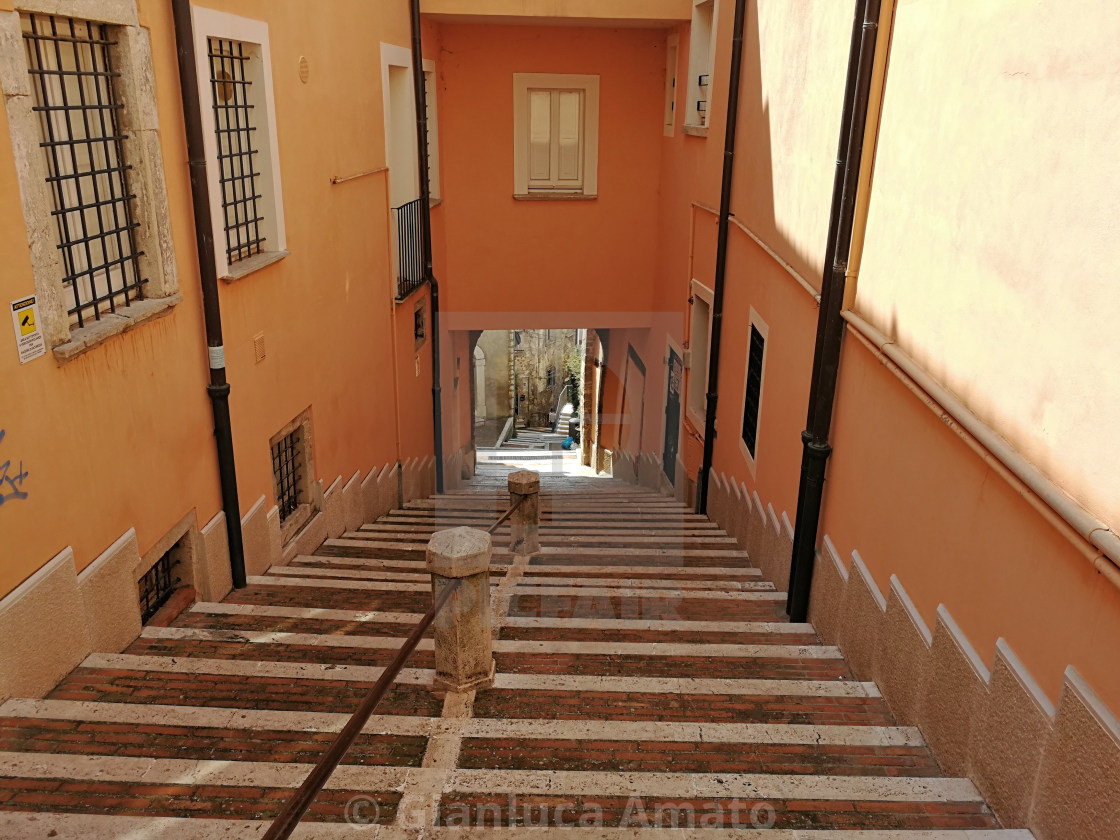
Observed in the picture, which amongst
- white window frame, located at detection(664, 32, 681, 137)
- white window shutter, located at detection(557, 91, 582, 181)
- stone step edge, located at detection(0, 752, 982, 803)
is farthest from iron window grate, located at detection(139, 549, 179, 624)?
white window shutter, located at detection(557, 91, 582, 181)

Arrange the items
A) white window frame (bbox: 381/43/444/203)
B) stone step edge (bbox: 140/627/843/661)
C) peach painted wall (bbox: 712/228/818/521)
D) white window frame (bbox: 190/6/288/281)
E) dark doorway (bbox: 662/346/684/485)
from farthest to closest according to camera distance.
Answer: dark doorway (bbox: 662/346/684/485), white window frame (bbox: 381/43/444/203), peach painted wall (bbox: 712/228/818/521), white window frame (bbox: 190/6/288/281), stone step edge (bbox: 140/627/843/661)

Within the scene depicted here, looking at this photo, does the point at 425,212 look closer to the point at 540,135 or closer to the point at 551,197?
the point at 551,197

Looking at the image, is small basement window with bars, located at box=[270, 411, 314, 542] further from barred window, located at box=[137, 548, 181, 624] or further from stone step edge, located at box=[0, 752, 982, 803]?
stone step edge, located at box=[0, 752, 982, 803]

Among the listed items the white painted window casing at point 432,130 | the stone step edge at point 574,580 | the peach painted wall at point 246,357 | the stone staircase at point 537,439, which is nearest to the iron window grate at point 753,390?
the stone step edge at point 574,580

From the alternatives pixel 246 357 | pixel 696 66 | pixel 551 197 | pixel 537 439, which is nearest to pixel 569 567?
pixel 246 357

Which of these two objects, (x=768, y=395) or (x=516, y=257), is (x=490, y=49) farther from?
(x=768, y=395)

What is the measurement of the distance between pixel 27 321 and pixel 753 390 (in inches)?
255

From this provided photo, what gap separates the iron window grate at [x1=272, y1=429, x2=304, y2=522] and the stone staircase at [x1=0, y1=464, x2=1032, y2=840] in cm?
150

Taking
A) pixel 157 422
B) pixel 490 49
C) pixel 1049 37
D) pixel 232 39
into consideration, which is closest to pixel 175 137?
pixel 232 39

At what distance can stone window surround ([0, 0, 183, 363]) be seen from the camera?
4.21 metres

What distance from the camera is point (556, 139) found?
46.6ft

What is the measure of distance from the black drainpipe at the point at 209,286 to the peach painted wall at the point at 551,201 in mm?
8525

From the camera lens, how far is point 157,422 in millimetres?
5660

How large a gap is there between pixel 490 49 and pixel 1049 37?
11.4m
